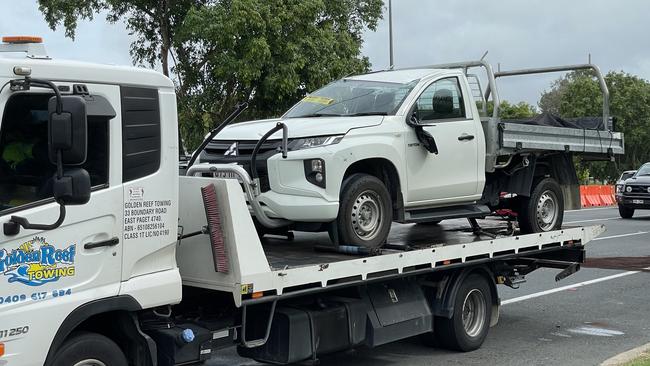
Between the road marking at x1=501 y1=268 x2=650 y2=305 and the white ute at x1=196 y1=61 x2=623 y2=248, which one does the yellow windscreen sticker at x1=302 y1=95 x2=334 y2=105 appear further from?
the road marking at x1=501 y1=268 x2=650 y2=305

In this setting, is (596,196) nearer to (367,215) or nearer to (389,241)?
(389,241)

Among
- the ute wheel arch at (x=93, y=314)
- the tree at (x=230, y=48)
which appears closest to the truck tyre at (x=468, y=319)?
the ute wheel arch at (x=93, y=314)

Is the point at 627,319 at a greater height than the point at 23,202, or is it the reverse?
the point at 23,202

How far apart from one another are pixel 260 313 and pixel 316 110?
8.77 feet

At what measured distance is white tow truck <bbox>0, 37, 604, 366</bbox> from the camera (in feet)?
14.1

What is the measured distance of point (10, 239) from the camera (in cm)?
425

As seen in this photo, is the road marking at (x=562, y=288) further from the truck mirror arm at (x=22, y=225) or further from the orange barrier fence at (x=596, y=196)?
the orange barrier fence at (x=596, y=196)

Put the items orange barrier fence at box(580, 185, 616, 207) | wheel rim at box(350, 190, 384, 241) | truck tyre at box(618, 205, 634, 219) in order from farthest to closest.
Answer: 1. orange barrier fence at box(580, 185, 616, 207)
2. truck tyre at box(618, 205, 634, 219)
3. wheel rim at box(350, 190, 384, 241)

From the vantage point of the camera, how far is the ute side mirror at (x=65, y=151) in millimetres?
4094

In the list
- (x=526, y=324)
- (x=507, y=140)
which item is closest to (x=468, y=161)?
(x=507, y=140)

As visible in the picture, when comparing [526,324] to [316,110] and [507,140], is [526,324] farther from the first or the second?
[316,110]

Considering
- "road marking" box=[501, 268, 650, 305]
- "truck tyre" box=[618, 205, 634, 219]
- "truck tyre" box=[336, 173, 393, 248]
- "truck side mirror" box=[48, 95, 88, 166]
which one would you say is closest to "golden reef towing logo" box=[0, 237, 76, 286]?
"truck side mirror" box=[48, 95, 88, 166]

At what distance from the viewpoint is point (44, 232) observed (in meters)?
4.38

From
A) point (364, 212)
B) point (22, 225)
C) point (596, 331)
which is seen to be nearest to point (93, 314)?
point (22, 225)
